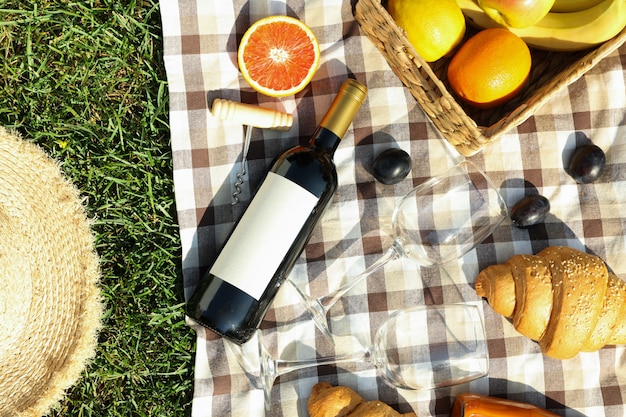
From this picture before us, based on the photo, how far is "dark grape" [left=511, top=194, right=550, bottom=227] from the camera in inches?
50.8

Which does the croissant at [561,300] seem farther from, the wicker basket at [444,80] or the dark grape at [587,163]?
the wicker basket at [444,80]

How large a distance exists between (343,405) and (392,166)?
54 centimetres

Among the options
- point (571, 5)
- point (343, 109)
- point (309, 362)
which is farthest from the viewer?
point (309, 362)

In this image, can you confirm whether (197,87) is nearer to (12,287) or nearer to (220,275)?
(220,275)

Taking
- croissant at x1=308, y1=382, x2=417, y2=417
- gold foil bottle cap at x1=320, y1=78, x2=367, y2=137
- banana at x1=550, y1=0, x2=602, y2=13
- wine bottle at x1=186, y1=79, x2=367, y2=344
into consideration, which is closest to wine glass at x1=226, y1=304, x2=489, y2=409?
croissant at x1=308, y1=382, x2=417, y2=417

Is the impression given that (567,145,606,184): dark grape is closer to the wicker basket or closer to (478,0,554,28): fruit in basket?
the wicker basket

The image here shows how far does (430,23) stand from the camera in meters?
1.12

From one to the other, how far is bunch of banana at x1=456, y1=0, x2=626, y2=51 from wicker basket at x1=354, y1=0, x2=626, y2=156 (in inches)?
1.1

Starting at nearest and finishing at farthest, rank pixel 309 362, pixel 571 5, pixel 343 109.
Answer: pixel 343 109
pixel 571 5
pixel 309 362

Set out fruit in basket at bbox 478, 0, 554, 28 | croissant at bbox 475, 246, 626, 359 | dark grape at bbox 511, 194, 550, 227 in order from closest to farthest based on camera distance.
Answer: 1. fruit in basket at bbox 478, 0, 554, 28
2. croissant at bbox 475, 246, 626, 359
3. dark grape at bbox 511, 194, 550, 227

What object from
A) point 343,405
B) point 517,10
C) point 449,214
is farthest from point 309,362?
point 517,10

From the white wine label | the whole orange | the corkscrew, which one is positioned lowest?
the white wine label

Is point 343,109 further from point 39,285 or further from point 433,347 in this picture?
point 39,285

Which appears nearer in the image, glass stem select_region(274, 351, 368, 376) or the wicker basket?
the wicker basket
